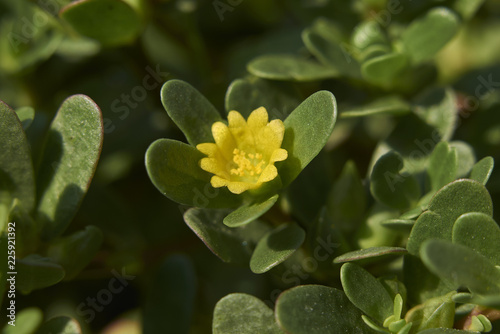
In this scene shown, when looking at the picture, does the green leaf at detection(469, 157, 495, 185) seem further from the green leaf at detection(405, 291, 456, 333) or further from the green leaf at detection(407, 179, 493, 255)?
the green leaf at detection(405, 291, 456, 333)

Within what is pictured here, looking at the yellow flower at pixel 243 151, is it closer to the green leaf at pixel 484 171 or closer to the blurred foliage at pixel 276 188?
the blurred foliage at pixel 276 188

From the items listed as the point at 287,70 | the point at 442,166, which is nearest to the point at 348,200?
the point at 442,166

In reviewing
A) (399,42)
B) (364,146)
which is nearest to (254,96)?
(399,42)

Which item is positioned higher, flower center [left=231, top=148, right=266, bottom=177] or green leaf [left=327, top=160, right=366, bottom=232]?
flower center [left=231, top=148, right=266, bottom=177]

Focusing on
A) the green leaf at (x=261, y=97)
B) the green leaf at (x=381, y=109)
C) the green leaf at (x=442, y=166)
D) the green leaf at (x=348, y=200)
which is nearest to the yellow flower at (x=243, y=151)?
the green leaf at (x=261, y=97)

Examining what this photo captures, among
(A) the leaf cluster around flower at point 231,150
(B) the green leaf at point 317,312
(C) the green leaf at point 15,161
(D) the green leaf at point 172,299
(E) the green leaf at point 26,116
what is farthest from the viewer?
(D) the green leaf at point 172,299

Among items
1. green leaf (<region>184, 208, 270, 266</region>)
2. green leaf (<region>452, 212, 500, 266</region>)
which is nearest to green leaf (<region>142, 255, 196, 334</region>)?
green leaf (<region>184, 208, 270, 266</region>)

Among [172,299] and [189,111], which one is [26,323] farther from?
[189,111]
